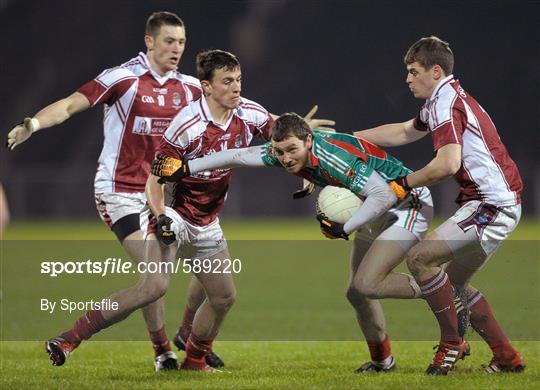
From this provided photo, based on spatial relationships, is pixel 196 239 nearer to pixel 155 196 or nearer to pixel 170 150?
pixel 155 196

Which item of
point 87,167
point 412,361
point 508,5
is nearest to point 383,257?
point 412,361

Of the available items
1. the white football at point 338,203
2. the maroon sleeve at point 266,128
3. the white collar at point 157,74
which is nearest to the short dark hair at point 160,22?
the white collar at point 157,74

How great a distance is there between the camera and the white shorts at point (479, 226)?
6379 millimetres

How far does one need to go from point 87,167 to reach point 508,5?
12.1 m

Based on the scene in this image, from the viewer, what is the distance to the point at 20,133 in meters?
6.64

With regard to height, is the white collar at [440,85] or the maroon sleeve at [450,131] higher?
the white collar at [440,85]

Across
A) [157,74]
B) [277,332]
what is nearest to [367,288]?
[157,74]

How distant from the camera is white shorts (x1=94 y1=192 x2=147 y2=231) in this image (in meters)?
7.34

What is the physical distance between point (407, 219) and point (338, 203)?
0.47 metres

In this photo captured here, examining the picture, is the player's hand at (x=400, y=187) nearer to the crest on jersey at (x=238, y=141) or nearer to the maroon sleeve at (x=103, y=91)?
the crest on jersey at (x=238, y=141)

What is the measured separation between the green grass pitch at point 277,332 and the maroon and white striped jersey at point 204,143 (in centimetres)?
118

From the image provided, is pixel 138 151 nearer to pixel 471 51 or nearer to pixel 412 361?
pixel 412 361

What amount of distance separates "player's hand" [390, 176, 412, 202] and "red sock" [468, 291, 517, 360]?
1085 millimetres

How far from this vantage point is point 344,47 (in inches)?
944
